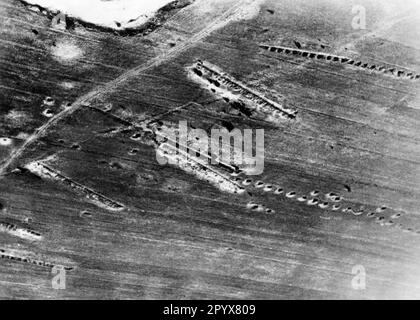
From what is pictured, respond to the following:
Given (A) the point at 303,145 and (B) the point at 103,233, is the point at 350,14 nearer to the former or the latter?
(A) the point at 303,145

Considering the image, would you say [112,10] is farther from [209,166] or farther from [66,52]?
[209,166]

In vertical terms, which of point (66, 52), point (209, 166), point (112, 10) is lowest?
point (209, 166)

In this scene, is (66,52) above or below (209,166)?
above

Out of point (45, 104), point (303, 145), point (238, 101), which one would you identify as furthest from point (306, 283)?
point (45, 104)

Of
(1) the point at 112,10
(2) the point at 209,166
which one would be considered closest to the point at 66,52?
(1) the point at 112,10
